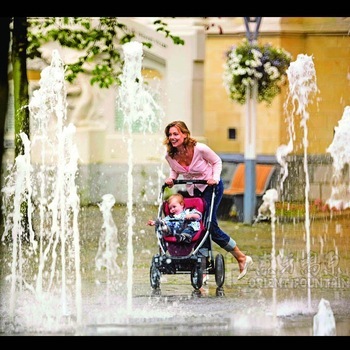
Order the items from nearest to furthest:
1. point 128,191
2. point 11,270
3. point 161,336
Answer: point 161,336 → point 11,270 → point 128,191

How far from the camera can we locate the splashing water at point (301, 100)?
11.9 meters

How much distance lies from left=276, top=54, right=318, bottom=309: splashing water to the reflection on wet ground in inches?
6.6

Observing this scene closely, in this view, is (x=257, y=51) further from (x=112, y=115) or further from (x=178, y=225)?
(x=178, y=225)

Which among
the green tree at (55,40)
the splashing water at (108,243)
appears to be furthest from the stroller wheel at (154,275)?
the green tree at (55,40)

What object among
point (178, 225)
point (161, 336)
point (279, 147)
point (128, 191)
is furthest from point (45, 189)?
point (161, 336)

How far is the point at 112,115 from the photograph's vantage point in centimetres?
1842

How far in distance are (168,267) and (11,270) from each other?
218 cm

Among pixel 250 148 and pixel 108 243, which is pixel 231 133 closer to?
pixel 250 148

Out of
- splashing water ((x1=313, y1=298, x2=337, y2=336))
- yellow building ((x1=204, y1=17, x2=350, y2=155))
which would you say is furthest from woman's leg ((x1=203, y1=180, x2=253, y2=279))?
yellow building ((x1=204, y1=17, x2=350, y2=155))

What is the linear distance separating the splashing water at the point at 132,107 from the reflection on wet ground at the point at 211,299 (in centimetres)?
35

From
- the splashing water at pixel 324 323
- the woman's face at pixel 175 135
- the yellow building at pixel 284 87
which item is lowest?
the splashing water at pixel 324 323

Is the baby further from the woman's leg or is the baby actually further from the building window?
the building window

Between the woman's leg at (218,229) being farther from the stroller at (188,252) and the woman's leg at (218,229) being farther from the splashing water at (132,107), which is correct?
the splashing water at (132,107)

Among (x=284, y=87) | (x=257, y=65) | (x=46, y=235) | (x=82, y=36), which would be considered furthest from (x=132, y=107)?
(x=284, y=87)
